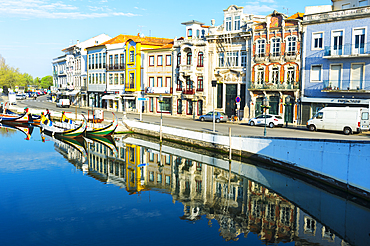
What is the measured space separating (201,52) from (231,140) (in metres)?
25.5

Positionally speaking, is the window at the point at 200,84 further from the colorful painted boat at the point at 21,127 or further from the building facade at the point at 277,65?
the colorful painted boat at the point at 21,127

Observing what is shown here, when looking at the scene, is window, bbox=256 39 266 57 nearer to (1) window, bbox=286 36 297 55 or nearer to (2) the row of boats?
(1) window, bbox=286 36 297 55

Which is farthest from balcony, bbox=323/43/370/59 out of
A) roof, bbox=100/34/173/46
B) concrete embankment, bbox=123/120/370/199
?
roof, bbox=100/34/173/46

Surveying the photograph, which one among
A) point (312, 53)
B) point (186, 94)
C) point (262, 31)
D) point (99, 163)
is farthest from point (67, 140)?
point (312, 53)

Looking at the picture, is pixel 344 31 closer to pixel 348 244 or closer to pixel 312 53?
pixel 312 53

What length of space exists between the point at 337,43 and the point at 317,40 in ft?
7.59

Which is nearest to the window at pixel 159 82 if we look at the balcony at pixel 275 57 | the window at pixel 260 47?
the window at pixel 260 47

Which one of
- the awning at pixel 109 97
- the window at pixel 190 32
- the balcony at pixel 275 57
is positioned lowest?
the awning at pixel 109 97

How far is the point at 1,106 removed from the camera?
71.1 meters

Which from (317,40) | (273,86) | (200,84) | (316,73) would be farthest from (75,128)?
(317,40)

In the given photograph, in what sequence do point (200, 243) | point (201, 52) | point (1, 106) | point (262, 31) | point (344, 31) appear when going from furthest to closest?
point (1, 106)
point (201, 52)
point (262, 31)
point (344, 31)
point (200, 243)

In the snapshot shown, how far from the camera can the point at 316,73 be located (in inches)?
1630

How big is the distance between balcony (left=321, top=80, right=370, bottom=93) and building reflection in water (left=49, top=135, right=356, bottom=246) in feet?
60.6

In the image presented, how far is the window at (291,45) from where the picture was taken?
141ft
